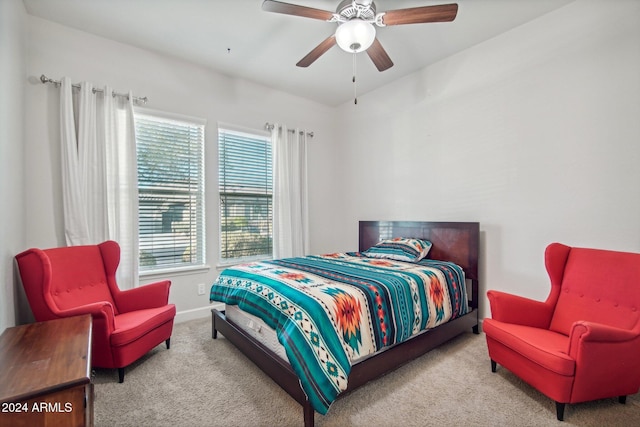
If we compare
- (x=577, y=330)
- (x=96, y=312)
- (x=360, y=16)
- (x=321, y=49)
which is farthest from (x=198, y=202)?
(x=577, y=330)

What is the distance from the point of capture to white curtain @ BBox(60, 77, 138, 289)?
8.37 ft

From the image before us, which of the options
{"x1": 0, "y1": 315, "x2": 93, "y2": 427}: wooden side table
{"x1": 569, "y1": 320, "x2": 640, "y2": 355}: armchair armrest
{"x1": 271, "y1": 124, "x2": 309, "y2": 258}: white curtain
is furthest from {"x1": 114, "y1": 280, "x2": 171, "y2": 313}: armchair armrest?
{"x1": 569, "y1": 320, "x2": 640, "y2": 355}: armchair armrest

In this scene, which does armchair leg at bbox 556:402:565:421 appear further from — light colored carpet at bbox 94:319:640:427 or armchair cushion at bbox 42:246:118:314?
armchair cushion at bbox 42:246:118:314

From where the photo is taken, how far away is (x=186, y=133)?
3307 mm

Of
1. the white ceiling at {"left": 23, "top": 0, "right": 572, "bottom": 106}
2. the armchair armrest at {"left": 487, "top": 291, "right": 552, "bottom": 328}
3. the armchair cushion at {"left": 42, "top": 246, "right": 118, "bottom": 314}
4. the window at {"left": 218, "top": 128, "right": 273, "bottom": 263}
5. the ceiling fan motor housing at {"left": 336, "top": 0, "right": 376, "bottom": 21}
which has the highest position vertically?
the white ceiling at {"left": 23, "top": 0, "right": 572, "bottom": 106}

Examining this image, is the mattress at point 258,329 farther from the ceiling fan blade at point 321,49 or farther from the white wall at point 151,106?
the ceiling fan blade at point 321,49

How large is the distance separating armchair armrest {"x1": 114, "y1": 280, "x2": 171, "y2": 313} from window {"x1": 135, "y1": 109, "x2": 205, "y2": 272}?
62 centimetres

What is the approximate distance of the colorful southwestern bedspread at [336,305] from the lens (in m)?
1.57

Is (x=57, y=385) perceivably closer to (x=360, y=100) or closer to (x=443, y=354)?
(x=443, y=354)

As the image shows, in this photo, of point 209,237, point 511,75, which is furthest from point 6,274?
point 511,75

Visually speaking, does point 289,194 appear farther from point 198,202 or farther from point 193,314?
point 193,314

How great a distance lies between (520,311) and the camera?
2.13 meters

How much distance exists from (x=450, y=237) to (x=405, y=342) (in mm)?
1456

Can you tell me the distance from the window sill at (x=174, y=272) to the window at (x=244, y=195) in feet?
0.86
